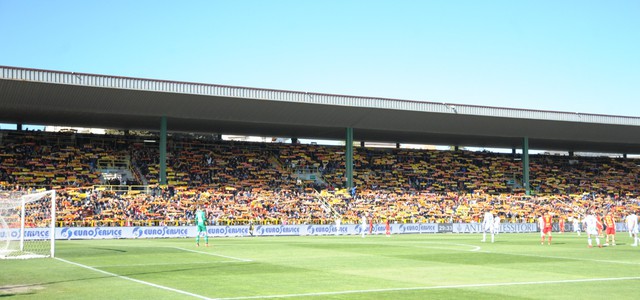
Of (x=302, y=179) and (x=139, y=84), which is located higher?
(x=139, y=84)

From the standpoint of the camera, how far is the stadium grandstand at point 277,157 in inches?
2165

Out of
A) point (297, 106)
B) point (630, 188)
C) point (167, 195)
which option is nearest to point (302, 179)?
point (297, 106)

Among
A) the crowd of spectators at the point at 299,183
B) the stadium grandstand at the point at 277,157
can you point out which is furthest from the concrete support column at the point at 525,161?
the crowd of spectators at the point at 299,183

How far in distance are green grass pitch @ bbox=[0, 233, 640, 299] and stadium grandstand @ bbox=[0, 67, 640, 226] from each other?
2553cm

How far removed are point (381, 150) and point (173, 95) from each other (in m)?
29.0

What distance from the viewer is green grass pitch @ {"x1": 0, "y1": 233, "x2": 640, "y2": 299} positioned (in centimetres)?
1630

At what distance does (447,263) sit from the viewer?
24.7m

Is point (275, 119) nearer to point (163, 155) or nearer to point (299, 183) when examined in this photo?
point (299, 183)

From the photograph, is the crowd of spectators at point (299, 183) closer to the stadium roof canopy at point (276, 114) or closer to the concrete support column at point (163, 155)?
the concrete support column at point (163, 155)

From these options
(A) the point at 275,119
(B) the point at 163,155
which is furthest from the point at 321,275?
(A) the point at 275,119

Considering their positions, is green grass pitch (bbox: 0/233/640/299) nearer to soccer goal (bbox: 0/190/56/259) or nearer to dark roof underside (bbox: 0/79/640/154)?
soccer goal (bbox: 0/190/56/259)

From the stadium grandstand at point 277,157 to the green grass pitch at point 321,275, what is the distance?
25.5 metres

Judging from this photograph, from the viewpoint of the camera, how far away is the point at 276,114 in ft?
207

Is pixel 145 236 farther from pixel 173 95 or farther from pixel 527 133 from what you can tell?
pixel 527 133
